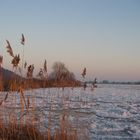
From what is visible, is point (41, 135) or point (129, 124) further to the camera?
point (129, 124)

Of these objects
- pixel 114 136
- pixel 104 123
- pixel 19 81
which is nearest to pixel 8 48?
pixel 19 81

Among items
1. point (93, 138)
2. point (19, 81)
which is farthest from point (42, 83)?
point (93, 138)

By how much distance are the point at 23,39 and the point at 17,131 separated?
5.83 feet

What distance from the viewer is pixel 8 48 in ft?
14.1

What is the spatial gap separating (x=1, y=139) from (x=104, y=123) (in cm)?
432

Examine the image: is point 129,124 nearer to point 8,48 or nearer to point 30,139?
point 30,139

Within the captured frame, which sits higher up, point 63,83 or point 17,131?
point 63,83

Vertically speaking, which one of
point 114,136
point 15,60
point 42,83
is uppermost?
point 15,60

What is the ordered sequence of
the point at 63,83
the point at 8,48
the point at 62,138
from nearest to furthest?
1. the point at 8,48
2. the point at 62,138
3. the point at 63,83

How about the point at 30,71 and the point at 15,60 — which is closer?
the point at 15,60

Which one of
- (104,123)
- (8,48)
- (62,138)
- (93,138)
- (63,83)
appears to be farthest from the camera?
(104,123)

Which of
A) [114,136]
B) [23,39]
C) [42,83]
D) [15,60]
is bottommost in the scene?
[114,136]

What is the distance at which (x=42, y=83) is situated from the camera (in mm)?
5320

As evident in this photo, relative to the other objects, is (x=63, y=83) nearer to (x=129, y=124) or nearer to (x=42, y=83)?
(x=42, y=83)
